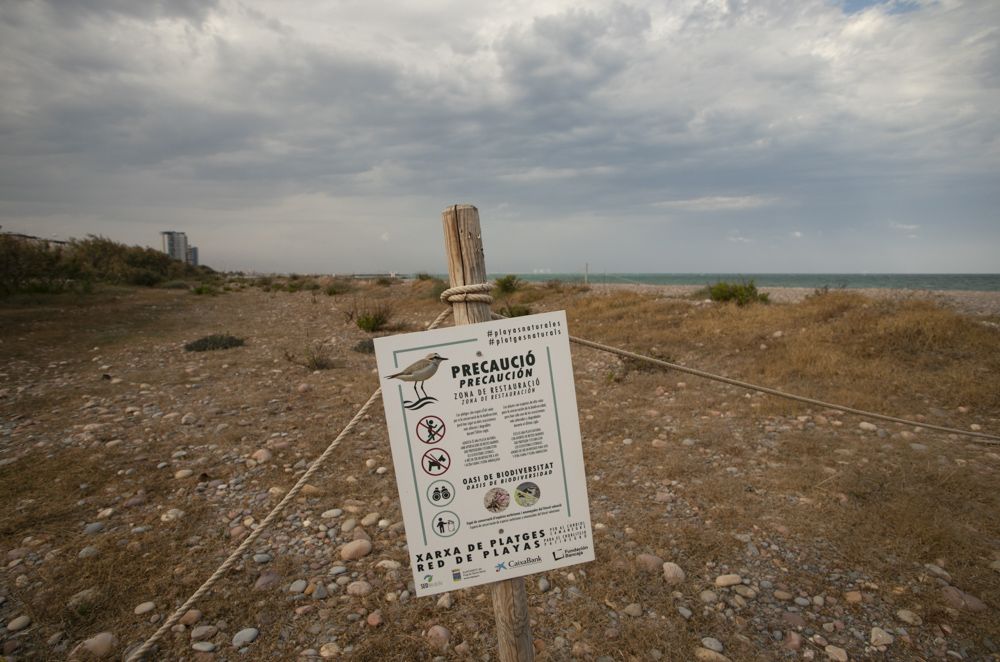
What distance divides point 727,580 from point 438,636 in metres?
1.61

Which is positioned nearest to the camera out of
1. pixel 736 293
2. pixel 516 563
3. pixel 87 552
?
pixel 516 563

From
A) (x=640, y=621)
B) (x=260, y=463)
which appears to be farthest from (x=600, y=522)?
(x=260, y=463)

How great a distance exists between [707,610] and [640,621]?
38 cm

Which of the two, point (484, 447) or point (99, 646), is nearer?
point (484, 447)

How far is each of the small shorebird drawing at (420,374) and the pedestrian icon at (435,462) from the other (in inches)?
6.6

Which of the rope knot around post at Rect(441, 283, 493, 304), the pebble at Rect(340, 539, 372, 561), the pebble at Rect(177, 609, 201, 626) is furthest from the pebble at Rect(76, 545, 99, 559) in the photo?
the rope knot around post at Rect(441, 283, 493, 304)

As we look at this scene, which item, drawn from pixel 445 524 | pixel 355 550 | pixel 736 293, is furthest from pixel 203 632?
pixel 736 293

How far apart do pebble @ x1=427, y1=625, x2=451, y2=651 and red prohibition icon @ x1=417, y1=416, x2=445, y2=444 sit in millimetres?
1351

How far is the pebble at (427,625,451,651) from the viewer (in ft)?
7.56

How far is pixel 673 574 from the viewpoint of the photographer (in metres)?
2.72

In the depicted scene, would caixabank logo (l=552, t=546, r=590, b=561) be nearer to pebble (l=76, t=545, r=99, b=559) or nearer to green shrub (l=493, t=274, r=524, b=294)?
pebble (l=76, t=545, r=99, b=559)

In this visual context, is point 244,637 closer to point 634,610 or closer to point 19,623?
point 19,623

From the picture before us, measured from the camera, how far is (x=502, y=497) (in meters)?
1.64

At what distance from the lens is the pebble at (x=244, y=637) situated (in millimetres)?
2299
